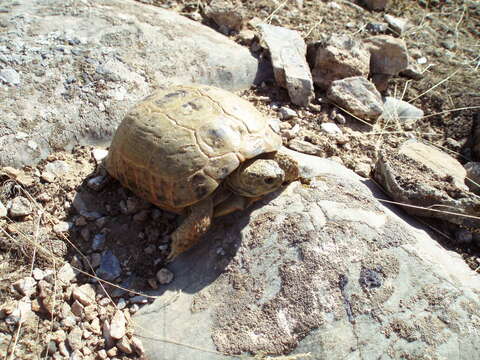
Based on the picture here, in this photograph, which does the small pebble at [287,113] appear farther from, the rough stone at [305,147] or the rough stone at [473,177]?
the rough stone at [473,177]

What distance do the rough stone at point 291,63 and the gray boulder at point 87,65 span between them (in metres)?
0.30

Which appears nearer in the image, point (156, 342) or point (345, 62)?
point (156, 342)

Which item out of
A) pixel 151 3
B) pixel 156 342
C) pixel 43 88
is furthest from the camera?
pixel 151 3

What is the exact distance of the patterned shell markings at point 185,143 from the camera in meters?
2.86

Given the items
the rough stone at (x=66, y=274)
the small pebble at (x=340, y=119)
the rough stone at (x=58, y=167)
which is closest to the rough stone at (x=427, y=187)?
the small pebble at (x=340, y=119)

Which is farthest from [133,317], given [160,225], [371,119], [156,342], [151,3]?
[151,3]

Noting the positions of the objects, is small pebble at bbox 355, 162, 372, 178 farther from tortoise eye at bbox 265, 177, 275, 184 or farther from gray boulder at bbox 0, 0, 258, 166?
gray boulder at bbox 0, 0, 258, 166

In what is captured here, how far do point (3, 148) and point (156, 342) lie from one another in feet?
6.94

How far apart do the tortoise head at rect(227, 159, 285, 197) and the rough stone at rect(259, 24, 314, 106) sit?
5.40ft

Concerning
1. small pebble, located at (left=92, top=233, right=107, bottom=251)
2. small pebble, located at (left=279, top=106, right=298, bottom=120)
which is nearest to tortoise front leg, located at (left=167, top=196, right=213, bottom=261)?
small pebble, located at (left=92, top=233, right=107, bottom=251)

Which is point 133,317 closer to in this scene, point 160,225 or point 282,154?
point 160,225

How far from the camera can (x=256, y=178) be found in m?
2.86

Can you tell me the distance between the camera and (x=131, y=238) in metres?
3.24

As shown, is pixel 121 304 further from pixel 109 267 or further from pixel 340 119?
pixel 340 119
